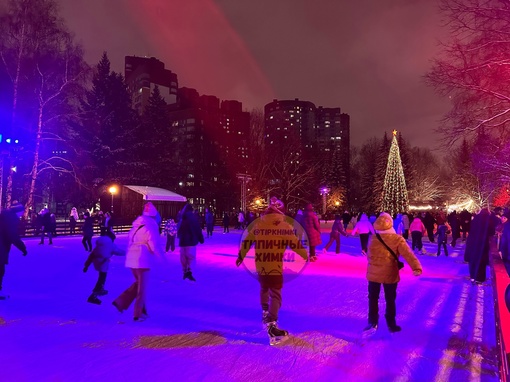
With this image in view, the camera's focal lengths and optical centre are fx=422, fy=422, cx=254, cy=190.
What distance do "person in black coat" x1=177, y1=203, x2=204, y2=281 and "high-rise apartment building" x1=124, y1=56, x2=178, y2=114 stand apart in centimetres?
10221

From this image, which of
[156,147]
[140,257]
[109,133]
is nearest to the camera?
[140,257]

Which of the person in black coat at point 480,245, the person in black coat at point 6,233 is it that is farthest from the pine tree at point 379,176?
the person in black coat at point 6,233

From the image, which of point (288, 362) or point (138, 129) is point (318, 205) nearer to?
point (138, 129)

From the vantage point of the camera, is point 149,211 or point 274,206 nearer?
point 274,206

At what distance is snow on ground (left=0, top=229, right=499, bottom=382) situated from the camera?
3.82m

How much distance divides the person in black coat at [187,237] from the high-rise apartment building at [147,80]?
10221 cm

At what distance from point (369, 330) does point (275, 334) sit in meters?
1.23

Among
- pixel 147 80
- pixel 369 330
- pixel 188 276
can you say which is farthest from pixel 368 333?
pixel 147 80

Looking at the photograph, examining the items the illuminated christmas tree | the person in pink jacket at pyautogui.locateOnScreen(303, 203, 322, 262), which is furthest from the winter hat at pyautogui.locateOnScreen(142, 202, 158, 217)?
the illuminated christmas tree

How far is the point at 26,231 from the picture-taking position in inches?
846

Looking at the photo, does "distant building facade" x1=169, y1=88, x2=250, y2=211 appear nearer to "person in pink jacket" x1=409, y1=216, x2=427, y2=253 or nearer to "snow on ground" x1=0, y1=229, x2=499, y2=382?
"person in pink jacket" x1=409, y1=216, x2=427, y2=253

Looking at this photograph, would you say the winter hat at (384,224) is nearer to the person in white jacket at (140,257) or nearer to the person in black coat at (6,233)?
the person in white jacket at (140,257)

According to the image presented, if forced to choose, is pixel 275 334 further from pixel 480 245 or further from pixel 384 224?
pixel 480 245

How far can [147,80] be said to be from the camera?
387 feet
